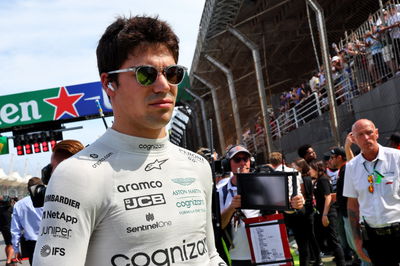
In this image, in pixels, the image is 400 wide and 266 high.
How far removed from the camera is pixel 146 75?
216 cm

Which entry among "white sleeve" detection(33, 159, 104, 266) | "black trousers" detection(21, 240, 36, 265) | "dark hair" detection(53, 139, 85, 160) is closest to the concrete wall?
"black trousers" detection(21, 240, 36, 265)

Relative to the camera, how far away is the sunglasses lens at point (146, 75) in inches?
84.7

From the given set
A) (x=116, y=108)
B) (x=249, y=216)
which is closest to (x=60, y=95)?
(x=249, y=216)

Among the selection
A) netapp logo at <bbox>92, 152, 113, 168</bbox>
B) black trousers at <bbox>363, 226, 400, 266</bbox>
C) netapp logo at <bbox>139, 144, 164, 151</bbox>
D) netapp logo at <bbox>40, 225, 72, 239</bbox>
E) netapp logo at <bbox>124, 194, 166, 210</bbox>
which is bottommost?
black trousers at <bbox>363, 226, 400, 266</bbox>

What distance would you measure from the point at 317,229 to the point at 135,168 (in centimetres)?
924

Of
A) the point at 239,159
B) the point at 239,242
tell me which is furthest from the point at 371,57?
the point at 239,242

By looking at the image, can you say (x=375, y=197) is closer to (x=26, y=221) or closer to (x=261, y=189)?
(x=261, y=189)

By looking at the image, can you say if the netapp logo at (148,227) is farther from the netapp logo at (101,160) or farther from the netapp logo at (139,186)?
the netapp logo at (101,160)

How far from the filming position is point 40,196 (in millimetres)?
4941

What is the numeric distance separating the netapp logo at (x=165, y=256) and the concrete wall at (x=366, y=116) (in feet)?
21.3

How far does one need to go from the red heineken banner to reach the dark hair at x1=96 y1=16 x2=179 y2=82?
25078mm

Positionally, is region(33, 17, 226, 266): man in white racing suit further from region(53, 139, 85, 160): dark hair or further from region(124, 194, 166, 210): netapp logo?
region(53, 139, 85, 160): dark hair

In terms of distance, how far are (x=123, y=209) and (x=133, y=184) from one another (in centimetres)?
11

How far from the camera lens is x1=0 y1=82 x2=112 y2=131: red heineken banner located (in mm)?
27125
